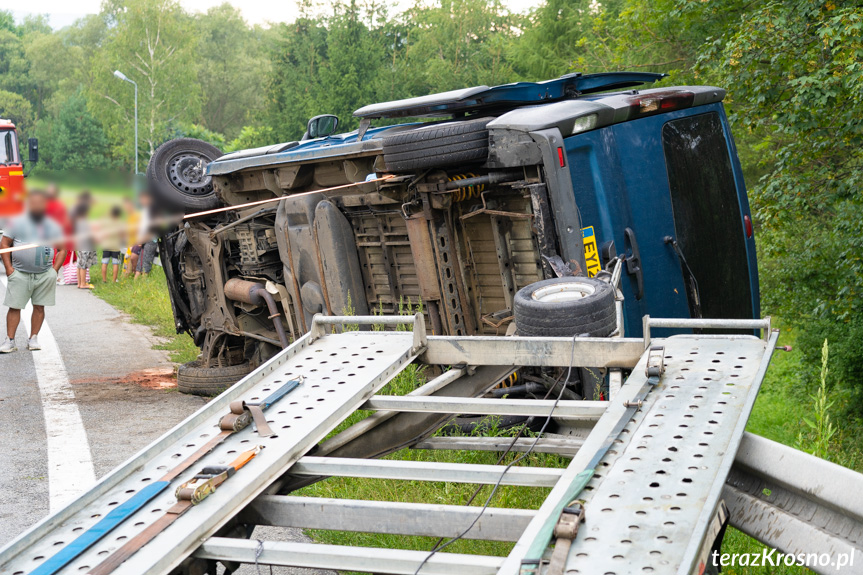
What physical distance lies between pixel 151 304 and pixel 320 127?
6.86 metres

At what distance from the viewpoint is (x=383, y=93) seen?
4172cm

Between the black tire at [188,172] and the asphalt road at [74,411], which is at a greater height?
the black tire at [188,172]

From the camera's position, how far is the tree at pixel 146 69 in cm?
588

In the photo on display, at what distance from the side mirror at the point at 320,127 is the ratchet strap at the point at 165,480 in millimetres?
4702

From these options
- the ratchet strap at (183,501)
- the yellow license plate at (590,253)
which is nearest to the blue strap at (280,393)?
the ratchet strap at (183,501)

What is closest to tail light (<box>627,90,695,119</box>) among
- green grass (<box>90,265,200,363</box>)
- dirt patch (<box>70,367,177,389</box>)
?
dirt patch (<box>70,367,177,389</box>)

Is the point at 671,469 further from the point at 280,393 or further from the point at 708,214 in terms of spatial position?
the point at 708,214

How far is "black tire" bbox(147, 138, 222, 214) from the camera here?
7609 millimetres

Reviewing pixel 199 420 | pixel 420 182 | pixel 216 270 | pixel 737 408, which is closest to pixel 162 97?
pixel 216 270

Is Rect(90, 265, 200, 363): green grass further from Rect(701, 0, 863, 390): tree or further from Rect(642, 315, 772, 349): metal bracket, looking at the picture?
A: Rect(642, 315, 772, 349): metal bracket

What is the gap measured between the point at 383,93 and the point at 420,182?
3723cm

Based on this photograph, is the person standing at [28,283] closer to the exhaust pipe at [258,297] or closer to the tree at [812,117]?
the exhaust pipe at [258,297]

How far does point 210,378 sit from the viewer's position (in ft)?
25.8

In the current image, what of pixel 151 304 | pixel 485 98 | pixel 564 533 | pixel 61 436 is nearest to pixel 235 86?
pixel 151 304
